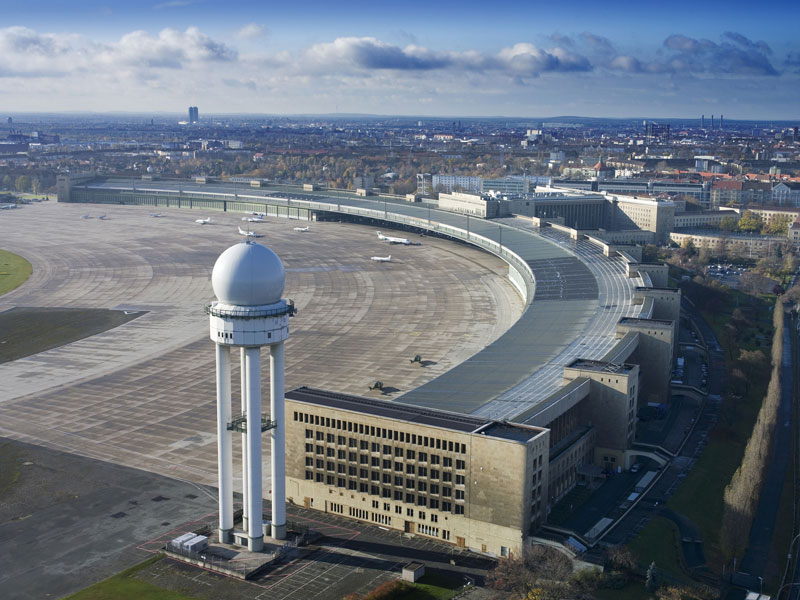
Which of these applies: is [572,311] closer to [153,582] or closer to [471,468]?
[471,468]

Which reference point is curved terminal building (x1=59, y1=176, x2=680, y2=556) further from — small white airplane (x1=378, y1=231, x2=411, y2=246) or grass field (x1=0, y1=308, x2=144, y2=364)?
small white airplane (x1=378, y1=231, x2=411, y2=246)

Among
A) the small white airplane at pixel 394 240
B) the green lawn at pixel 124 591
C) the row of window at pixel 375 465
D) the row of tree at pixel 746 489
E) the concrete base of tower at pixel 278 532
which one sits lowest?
the green lawn at pixel 124 591

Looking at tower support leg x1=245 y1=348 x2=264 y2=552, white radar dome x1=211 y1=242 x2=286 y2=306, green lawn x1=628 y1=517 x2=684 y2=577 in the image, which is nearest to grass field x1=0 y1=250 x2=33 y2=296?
tower support leg x1=245 y1=348 x2=264 y2=552

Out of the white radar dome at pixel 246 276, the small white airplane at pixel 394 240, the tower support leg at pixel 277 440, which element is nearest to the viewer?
the white radar dome at pixel 246 276

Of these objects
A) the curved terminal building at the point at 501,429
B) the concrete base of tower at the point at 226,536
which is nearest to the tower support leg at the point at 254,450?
the concrete base of tower at the point at 226,536

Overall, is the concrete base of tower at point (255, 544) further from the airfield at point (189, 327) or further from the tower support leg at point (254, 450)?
the airfield at point (189, 327)

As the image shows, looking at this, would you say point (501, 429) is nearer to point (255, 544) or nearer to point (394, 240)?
point (255, 544)

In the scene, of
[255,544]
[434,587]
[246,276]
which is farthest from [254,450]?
[434,587]

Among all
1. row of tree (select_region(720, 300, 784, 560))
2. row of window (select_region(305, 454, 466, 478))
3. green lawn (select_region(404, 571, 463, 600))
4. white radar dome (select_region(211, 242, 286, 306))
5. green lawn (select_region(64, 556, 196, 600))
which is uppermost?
white radar dome (select_region(211, 242, 286, 306))
